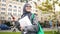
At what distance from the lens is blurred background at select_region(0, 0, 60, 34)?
2.28 m

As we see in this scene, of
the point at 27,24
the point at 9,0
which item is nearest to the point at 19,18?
A: the point at 27,24

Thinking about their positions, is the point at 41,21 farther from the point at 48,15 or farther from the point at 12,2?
the point at 12,2

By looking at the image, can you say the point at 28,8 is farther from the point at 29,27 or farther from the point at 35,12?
the point at 29,27

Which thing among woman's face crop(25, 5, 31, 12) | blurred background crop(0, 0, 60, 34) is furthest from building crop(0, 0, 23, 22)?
woman's face crop(25, 5, 31, 12)

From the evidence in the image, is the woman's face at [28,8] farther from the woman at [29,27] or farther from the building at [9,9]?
the building at [9,9]

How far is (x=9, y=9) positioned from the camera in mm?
2314

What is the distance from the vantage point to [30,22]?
2.28 metres

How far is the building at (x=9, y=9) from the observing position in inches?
89.4

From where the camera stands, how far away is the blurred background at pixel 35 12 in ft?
7.49

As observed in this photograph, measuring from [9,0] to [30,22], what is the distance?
433 mm

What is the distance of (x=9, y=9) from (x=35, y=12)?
375 millimetres

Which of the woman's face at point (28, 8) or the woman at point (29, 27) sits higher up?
the woman's face at point (28, 8)

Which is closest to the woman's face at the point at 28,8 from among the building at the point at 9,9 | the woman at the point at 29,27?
the woman at the point at 29,27

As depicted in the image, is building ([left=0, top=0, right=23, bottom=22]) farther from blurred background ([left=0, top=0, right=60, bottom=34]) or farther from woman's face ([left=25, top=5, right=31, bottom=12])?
woman's face ([left=25, top=5, right=31, bottom=12])
